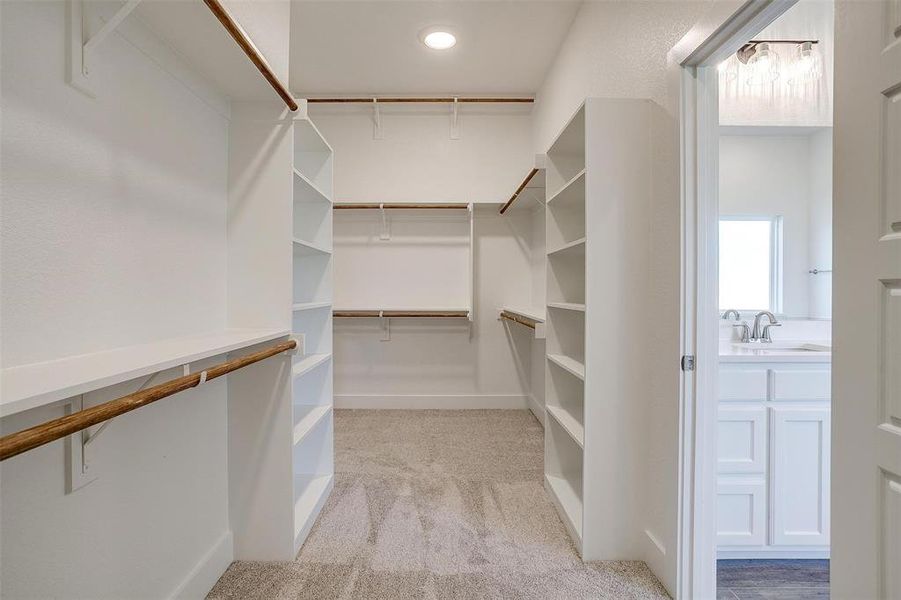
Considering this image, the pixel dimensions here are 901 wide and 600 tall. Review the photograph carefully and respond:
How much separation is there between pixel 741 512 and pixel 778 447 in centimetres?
29

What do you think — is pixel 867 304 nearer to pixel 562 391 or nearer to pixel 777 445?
pixel 777 445

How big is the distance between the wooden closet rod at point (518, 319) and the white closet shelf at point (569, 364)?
0.95ft

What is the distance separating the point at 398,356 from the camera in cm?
361

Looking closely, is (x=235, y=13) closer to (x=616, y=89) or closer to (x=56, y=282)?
(x=56, y=282)

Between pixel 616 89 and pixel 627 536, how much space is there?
6.27 ft

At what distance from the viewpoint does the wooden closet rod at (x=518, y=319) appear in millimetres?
2426

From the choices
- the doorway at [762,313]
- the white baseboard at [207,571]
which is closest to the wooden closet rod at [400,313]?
the doorway at [762,313]

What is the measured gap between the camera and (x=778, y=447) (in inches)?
60.0

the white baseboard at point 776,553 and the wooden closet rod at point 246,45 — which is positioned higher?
the wooden closet rod at point 246,45

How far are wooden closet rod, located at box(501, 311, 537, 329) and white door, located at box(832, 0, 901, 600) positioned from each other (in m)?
1.46

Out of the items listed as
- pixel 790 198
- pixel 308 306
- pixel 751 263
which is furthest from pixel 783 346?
pixel 308 306

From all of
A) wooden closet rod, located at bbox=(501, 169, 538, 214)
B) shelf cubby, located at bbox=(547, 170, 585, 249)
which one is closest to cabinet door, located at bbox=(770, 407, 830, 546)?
shelf cubby, located at bbox=(547, 170, 585, 249)

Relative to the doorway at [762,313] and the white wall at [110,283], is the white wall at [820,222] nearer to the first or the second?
the doorway at [762,313]

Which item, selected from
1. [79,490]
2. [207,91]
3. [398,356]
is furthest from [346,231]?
[79,490]
